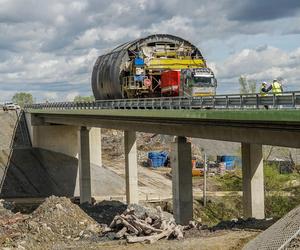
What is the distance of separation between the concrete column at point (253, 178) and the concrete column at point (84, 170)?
25.0 metres

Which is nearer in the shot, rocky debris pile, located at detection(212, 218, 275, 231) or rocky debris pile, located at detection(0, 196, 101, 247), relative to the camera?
rocky debris pile, located at detection(212, 218, 275, 231)

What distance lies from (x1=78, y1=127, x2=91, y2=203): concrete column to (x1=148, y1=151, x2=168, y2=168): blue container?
26.4 meters

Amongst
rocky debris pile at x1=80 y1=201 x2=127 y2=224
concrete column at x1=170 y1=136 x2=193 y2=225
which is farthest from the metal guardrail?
rocky debris pile at x1=80 y1=201 x2=127 y2=224

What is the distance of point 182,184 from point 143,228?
9239 mm

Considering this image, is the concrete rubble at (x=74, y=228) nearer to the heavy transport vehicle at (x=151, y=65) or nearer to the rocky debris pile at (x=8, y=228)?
the rocky debris pile at (x=8, y=228)

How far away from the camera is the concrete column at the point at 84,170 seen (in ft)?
183

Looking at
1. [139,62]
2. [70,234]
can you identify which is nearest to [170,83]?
[139,62]

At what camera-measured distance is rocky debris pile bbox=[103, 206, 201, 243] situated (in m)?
23.1

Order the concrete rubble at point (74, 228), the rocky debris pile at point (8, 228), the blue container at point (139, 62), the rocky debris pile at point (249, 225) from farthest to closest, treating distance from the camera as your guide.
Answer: the blue container at point (139, 62)
the rocky debris pile at point (8, 228)
the concrete rubble at point (74, 228)
the rocky debris pile at point (249, 225)

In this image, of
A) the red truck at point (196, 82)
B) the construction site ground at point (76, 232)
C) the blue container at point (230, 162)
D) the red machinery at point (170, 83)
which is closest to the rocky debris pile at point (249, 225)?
the construction site ground at point (76, 232)

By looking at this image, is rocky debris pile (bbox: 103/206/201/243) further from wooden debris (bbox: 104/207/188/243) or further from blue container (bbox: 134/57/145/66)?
blue container (bbox: 134/57/145/66)

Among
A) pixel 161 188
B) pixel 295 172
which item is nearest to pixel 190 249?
pixel 161 188

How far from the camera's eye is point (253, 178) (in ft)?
108

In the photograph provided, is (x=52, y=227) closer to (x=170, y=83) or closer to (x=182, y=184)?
(x=182, y=184)
